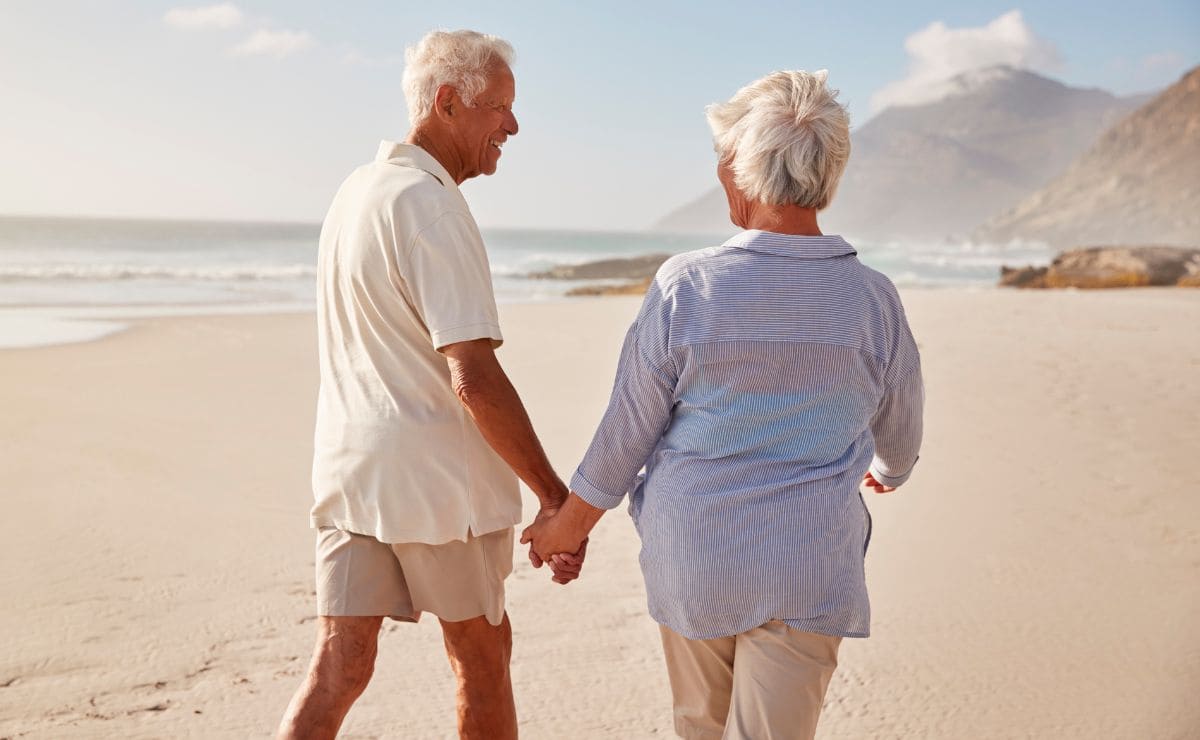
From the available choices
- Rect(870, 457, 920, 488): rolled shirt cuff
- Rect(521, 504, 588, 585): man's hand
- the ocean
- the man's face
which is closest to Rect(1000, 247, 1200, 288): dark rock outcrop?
the ocean

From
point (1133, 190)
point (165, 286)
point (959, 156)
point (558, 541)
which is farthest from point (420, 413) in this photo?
point (959, 156)

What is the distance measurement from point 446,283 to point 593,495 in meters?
0.53

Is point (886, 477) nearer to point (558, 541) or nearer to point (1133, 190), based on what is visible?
point (558, 541)

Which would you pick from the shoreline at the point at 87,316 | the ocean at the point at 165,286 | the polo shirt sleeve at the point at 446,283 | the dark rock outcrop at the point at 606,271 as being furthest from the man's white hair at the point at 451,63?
the dark rock outcrop at the point at 606,271

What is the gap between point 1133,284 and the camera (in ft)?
60.6

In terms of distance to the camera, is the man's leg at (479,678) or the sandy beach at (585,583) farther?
the sandy beach at (585,583)

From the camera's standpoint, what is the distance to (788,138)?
73.2 inches

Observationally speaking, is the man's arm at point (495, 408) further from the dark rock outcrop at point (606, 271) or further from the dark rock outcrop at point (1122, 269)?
the dark rock outcrop at point (606, 271)

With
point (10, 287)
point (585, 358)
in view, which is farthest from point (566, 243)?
point (585, 358)

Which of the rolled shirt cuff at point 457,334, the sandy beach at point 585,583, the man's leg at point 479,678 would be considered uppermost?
the rolled shirt cuff at point 457,334

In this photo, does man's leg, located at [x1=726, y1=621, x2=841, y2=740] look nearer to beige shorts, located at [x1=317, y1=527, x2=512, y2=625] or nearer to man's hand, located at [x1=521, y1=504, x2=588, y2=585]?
man's hand, located at [x1=521, y1=504, x2=588, y2=585]

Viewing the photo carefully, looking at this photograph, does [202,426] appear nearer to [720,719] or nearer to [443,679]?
[443,679]

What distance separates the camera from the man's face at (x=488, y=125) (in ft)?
7.64

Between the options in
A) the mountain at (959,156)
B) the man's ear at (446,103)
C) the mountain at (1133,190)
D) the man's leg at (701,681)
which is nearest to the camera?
the man's leg at (701,681)
